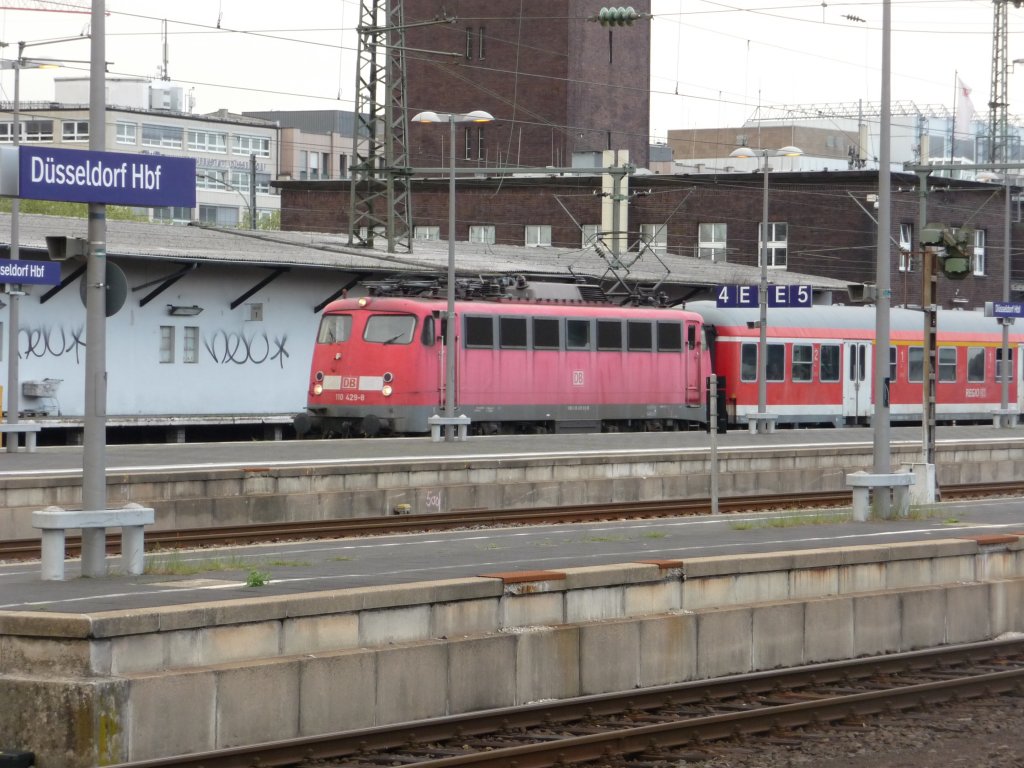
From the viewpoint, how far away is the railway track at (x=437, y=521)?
65.6 feet

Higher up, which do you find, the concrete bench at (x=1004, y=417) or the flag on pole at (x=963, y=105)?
the flag on pole at (x=963, y=105)

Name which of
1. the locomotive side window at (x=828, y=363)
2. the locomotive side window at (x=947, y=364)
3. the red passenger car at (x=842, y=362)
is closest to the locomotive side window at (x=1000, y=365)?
the red passenger car at (x=842, y=362)

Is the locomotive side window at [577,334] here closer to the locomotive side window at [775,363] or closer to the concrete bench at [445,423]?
the concrete bench at [445,423]

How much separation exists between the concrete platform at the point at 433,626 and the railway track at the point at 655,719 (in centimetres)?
49

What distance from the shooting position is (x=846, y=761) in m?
10.2

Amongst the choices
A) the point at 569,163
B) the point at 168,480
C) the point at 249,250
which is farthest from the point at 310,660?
the point at 569,163

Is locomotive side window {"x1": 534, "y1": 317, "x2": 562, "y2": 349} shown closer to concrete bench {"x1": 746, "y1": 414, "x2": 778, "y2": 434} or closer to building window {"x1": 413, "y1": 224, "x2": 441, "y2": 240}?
concrete bench {"x1": 746, "y1": 414, "x2": 778, "y2": 434}

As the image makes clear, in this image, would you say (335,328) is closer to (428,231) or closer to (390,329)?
(390,329)

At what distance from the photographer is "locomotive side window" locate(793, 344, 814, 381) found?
137 ft

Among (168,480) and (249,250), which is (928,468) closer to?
(168,480)

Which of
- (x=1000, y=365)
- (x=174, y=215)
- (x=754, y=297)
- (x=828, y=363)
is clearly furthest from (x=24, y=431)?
(x=174, y=215)

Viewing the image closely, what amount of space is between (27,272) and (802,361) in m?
22.2

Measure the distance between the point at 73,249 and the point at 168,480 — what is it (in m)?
10.3

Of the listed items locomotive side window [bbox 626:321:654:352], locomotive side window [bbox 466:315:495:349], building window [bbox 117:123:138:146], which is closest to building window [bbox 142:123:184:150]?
building window [bbox 117:123:138:146]
